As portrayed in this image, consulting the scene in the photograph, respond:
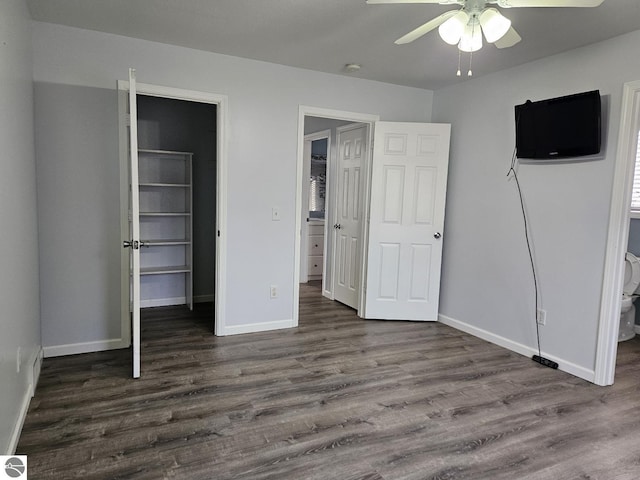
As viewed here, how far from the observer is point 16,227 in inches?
87.4

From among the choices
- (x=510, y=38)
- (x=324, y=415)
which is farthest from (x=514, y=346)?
(x=510, y=38)

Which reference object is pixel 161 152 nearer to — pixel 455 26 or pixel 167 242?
pixel 167 242

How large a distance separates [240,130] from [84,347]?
218 centimetres

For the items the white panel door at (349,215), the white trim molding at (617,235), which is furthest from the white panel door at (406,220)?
the white trim molding at (617,235)

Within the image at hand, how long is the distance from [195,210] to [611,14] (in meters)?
4.14

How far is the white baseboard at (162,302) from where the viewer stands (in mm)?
4701

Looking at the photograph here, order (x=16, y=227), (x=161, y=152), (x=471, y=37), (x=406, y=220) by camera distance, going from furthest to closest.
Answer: (x=161, y=152) → (x=406, y=220) → (x=16, y=227) → (x=471, y=37)

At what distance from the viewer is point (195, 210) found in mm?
4918

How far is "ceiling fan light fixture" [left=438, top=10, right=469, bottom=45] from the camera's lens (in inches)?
79.3

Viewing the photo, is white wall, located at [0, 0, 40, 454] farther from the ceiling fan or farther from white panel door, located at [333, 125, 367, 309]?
→ white panel door, located at [333, 125, 367, 309]

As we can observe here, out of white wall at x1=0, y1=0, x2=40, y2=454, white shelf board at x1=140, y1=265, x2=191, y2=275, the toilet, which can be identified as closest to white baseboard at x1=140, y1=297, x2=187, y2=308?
white shelf board at x1=140, y1=265, x2=191, y2=275

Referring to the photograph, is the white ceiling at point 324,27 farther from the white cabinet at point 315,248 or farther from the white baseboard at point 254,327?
the white cabinet at point 315,248

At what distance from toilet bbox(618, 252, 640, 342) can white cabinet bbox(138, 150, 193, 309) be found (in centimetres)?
440

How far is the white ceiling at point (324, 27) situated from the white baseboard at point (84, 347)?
7.81ft
